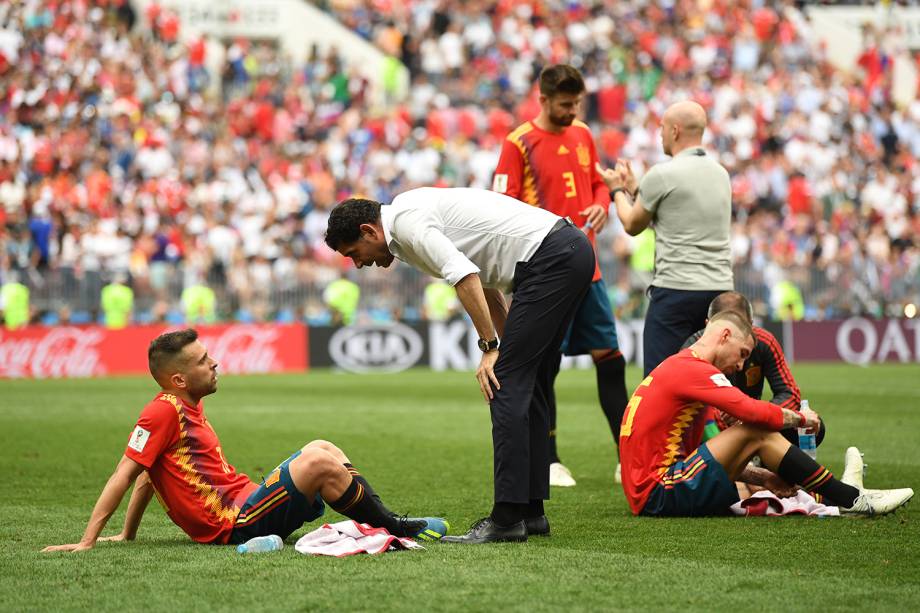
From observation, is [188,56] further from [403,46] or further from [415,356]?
[415,356]

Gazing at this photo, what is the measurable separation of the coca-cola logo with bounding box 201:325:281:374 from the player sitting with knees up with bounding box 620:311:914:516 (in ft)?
52.2

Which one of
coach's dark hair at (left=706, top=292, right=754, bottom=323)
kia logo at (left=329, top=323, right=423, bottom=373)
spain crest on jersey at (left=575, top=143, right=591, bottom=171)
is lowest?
kia logo at (left=329, top=323, right=423, bottom=373)

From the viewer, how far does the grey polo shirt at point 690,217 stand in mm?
8055

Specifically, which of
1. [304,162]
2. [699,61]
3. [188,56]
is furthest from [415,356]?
[699,61]

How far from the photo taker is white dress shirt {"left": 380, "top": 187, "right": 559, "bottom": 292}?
581 cm

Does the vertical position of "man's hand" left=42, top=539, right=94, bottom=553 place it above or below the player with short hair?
below

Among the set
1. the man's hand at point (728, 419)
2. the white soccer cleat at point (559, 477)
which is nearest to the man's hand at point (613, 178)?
the man's hand at point (728, 419)

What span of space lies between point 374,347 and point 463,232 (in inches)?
664

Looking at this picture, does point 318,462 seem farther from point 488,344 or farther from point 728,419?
point 728,419

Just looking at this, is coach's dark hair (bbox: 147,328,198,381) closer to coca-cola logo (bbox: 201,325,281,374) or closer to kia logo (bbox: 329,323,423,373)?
coca-cola logo (bbox: 201,325,281,374)

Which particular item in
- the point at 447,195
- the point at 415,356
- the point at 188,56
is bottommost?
the point at 415,356

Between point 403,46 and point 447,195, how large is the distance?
81.6 feet

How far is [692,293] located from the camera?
8031 millimetres

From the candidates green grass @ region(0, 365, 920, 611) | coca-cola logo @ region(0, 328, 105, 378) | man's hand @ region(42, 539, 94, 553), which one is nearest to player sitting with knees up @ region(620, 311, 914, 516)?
green grass @ region(0, 365, 920, 611)
